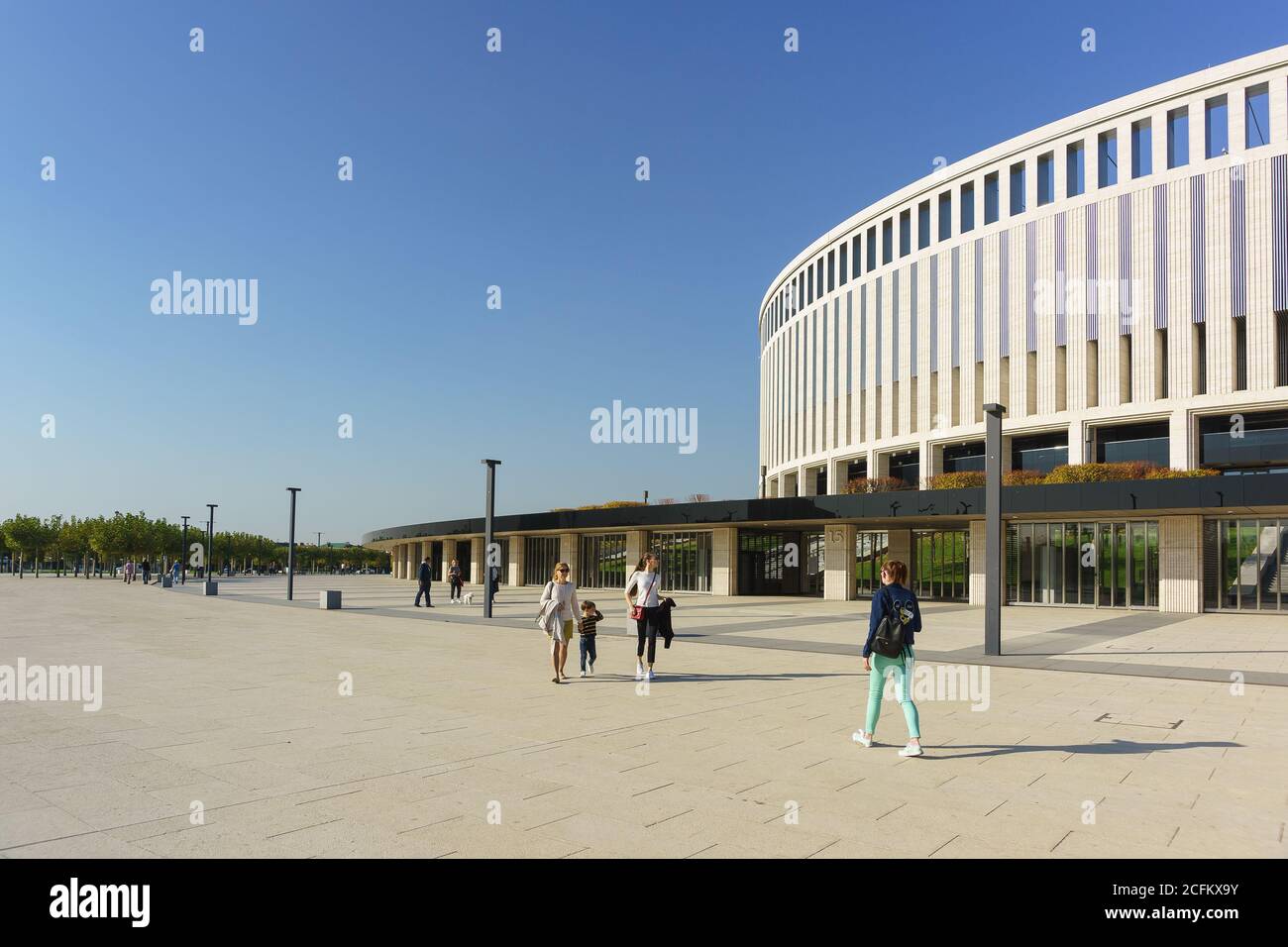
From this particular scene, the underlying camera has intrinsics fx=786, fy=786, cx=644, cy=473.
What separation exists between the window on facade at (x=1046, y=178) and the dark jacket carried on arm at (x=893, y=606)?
37178 mm

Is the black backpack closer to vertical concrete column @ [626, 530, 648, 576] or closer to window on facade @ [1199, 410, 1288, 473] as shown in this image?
window on facade @ [1199, 410, 1288, 473]

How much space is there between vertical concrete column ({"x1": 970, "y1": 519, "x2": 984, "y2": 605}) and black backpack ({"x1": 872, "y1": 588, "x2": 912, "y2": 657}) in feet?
84.0

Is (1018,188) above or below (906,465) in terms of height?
above

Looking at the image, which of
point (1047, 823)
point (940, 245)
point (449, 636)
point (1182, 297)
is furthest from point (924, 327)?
point (1047, 823)

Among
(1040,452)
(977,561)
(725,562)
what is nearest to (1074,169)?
(1040,452)

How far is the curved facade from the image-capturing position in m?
31.2

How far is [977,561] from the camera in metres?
31.2

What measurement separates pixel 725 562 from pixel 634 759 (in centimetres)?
3273

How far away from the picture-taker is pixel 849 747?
23.9ft

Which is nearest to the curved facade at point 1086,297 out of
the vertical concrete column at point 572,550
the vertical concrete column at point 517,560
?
the vertical concrete column at point 572,550

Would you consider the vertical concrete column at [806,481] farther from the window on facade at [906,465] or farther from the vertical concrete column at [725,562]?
the vertical concrete column at [725,562]

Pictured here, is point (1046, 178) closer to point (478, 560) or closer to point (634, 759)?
point (478, 560)
